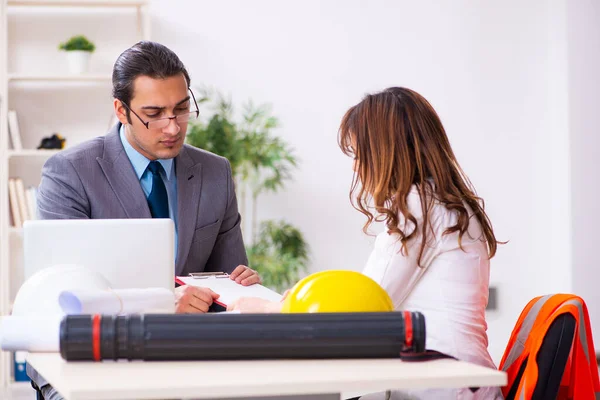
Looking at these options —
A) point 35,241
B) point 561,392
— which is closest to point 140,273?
point 35,241

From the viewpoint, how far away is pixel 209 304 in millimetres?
1940

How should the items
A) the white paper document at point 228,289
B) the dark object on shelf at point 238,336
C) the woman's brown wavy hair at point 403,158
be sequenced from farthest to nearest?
the white paper document at point 228,289 → the woman's brown wavy hair at point 403,158 → the dark object on shelf at point 238,336

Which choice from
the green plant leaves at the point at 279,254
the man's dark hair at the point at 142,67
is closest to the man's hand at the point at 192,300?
the man's dark hair at the point at 142,67

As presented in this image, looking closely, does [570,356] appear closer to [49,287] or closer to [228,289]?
[228,289]

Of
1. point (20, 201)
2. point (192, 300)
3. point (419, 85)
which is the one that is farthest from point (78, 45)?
point (192, 300)

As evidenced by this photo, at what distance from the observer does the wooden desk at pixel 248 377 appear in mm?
1082

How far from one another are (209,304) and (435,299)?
0.53 m

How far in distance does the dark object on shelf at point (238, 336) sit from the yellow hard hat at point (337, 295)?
0.11 m

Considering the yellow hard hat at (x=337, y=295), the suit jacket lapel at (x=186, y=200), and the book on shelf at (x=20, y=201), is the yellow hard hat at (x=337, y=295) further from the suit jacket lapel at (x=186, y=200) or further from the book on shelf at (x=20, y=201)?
the book on shelf at (x=20, y=201)

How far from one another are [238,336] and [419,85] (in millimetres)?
4436

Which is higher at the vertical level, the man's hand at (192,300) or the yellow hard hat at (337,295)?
the yellow hard hat at (337,295)

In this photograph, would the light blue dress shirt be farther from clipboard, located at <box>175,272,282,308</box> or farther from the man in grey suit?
clipboard, located at <box>175,272,282,308</box>

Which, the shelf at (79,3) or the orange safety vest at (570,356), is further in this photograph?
the shelf at (79,3)

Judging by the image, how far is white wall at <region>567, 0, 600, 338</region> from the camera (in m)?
5.37
